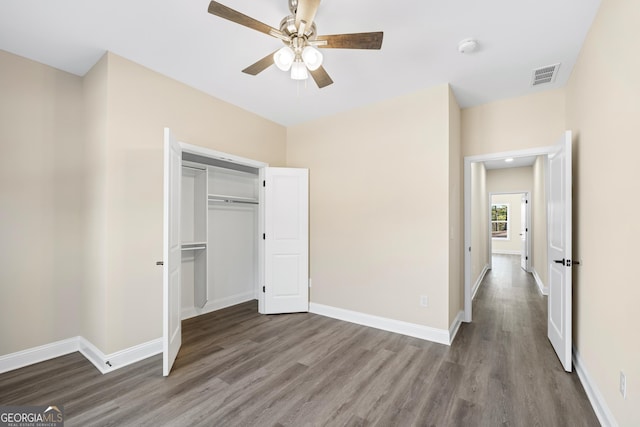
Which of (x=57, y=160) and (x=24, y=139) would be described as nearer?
(x=24, y=139)

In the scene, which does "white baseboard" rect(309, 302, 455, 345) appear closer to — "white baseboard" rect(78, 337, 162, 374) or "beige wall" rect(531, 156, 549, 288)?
"white baseboard" rect(78, 337, 162, 374)

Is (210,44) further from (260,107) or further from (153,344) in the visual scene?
(153,344)

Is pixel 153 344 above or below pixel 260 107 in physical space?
below

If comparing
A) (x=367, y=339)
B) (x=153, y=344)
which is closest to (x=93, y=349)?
(x=153, y=344)

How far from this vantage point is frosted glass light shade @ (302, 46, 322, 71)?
1.79 m

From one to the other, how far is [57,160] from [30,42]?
3.36 feet

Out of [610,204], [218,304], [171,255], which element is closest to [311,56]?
[171,255]

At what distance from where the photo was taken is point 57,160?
2.74 m

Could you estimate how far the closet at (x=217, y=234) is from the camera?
380 centimetres

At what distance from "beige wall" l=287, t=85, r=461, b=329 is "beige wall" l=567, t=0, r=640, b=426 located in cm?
110

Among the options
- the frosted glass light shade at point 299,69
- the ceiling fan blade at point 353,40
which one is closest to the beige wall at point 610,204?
the ceiling fan blade at point 353,40

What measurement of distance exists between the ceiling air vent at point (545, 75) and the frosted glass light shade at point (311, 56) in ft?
7.82

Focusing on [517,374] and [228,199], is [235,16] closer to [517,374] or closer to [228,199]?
[228,199]

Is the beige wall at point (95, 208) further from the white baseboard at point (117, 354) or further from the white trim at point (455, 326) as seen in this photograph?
the white trim at point (455, 326)
